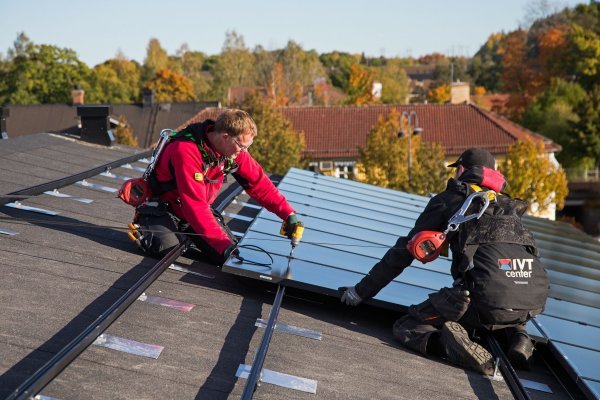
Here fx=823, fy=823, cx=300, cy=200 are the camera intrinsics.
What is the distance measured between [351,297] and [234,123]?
166 cm

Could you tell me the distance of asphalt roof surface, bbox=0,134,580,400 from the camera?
4113mm

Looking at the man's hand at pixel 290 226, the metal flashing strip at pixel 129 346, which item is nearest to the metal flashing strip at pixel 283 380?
the metal flashing strip at pixel 129 346

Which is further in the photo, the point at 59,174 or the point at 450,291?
the point at 59,174

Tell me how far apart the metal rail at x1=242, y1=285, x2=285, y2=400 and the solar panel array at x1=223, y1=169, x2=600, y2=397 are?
0.53 meters

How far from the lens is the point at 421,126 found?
5019cm

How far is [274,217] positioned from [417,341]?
3120mm

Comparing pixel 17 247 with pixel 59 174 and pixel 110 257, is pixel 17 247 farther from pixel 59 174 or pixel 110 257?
pixel 59 174

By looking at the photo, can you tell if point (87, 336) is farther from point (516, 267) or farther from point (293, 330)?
point (516, 267)

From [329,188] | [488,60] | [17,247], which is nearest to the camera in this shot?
[17,247]

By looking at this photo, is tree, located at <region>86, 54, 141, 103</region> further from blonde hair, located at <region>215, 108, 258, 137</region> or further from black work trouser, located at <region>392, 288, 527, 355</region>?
black work trouser, located at <region>392, 288, 527, 355</region>

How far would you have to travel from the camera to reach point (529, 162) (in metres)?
36.8

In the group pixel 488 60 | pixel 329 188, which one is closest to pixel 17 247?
pixel 329 188

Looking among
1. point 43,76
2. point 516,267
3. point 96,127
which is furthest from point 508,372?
Result: point 43,76

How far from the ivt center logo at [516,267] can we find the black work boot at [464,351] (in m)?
0.52
